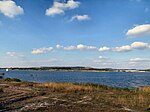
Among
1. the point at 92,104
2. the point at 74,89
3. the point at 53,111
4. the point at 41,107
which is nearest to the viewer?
the point at 53,111

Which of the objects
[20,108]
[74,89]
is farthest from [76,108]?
[74,89]

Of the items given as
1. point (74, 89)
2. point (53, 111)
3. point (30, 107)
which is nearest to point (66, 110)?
point (53, 111)

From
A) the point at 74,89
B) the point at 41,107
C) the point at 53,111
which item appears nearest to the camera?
the point at 53,111

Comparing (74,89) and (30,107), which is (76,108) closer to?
(30,107)

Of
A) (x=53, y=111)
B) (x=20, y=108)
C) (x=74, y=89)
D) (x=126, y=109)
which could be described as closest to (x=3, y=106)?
(x=20, y=108)

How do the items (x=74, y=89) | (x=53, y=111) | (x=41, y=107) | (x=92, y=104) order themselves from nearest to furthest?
(x=53, y=111) → (x=41, y=107) → (x=92, y=104) → (x=74, y=89)

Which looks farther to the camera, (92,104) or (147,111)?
(92,104)

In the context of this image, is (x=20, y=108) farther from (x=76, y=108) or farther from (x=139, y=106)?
(x=139, y=106)

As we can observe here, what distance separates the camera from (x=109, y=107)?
19.8 m

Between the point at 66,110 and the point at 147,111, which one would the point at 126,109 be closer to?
the point at 147,111

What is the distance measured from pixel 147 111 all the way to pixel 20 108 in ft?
26.8

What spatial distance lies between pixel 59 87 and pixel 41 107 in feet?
49.4

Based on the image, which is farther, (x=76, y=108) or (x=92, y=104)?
(x=92, y=104)

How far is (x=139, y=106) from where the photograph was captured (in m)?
20.6
